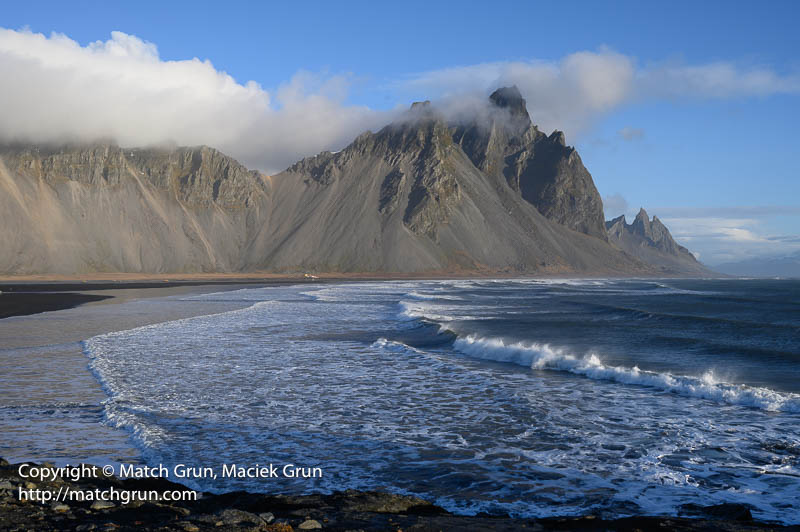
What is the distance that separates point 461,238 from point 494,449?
590 ft

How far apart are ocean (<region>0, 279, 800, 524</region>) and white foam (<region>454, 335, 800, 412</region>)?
65 mm

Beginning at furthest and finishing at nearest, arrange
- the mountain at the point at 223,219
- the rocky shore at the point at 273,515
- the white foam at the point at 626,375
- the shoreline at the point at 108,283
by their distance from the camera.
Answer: the mountain at the point at 223,219
the shoreline at the point at 108,283
the white foam at the point at 626,375
the rocky shore at the point at 273,515

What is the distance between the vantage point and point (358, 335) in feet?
95.6

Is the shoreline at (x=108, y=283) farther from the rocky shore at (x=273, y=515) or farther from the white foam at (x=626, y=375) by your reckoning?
the rocky shore at (x=273, y=515)

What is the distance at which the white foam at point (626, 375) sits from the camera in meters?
14.6

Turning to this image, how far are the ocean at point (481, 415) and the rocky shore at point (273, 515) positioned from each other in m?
0.55

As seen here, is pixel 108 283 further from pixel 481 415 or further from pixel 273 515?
pixel 273 515

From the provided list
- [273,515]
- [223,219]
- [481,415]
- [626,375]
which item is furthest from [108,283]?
[273,515]

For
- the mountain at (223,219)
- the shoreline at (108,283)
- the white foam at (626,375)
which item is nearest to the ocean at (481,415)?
the white foam at (626,375)

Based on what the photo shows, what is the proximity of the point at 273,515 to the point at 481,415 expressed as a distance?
23.7 feet

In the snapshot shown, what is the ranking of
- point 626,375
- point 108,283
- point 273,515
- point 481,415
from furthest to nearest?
point 108,283
point 626,375
point 481,415
point 273,515


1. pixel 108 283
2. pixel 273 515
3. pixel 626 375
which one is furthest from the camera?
pixel 108 283

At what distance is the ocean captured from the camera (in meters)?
8.72

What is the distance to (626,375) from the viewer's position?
1802cm
